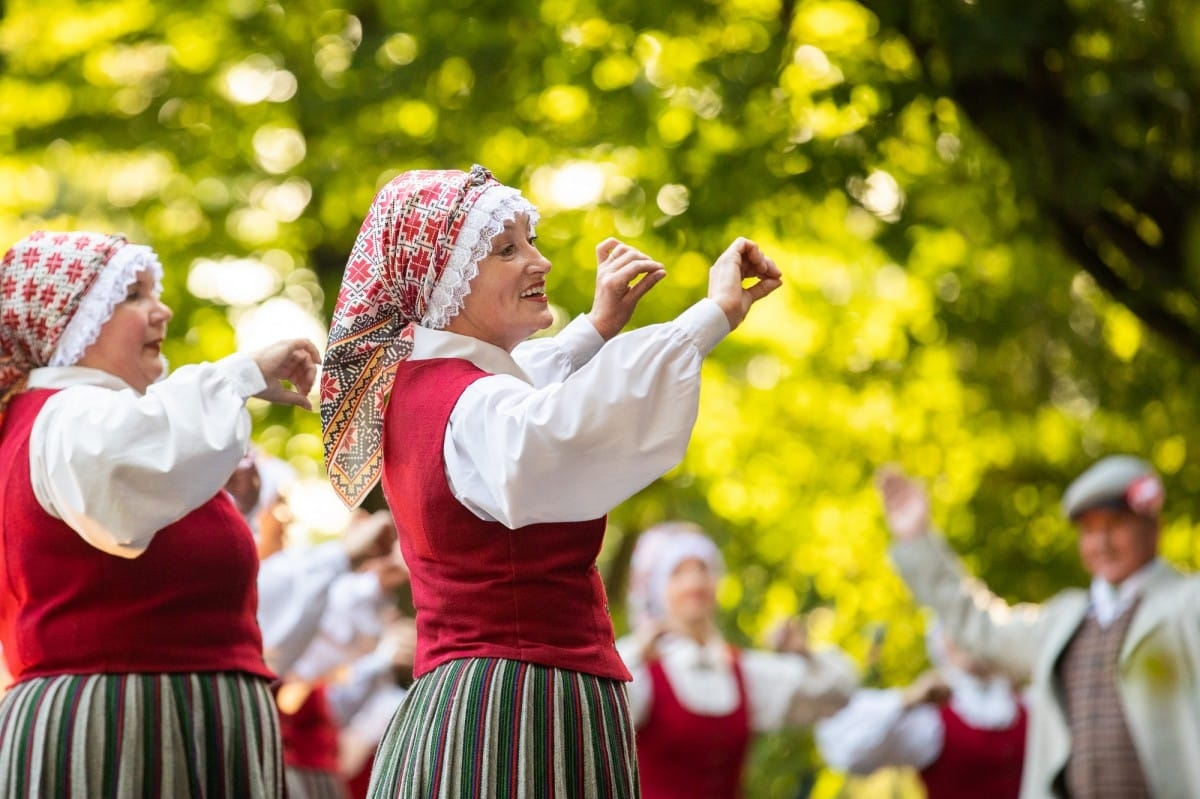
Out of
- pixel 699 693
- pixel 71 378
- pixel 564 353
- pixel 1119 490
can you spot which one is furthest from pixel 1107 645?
pixel 71 378

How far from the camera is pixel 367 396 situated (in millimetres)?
2965

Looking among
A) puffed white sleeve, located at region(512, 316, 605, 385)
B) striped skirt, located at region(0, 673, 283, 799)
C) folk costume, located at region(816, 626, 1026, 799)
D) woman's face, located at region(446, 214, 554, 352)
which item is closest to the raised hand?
folk costume, located at region(816, 626, 1026, 799)

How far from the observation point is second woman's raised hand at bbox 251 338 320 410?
129 inches

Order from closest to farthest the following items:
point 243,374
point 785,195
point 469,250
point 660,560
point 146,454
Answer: point 469,250 → point 146,454 → point 243,374 → point 785,195 → point 660,560

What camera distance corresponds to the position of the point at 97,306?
136 inches

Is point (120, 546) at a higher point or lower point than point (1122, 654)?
higher

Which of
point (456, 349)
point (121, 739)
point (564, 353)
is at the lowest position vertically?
point (121, 739)

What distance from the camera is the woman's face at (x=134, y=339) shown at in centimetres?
347

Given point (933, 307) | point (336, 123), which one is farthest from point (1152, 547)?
point (336, 123)

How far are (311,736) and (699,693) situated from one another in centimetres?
131

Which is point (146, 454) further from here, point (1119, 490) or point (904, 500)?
point (1119, 490)

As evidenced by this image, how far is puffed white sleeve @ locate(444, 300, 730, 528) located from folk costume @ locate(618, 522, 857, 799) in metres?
3.05

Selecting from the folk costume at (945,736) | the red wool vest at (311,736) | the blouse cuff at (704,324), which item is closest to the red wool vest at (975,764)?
the folk costume at (945,736)

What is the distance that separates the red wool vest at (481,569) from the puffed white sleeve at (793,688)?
3530 mm
